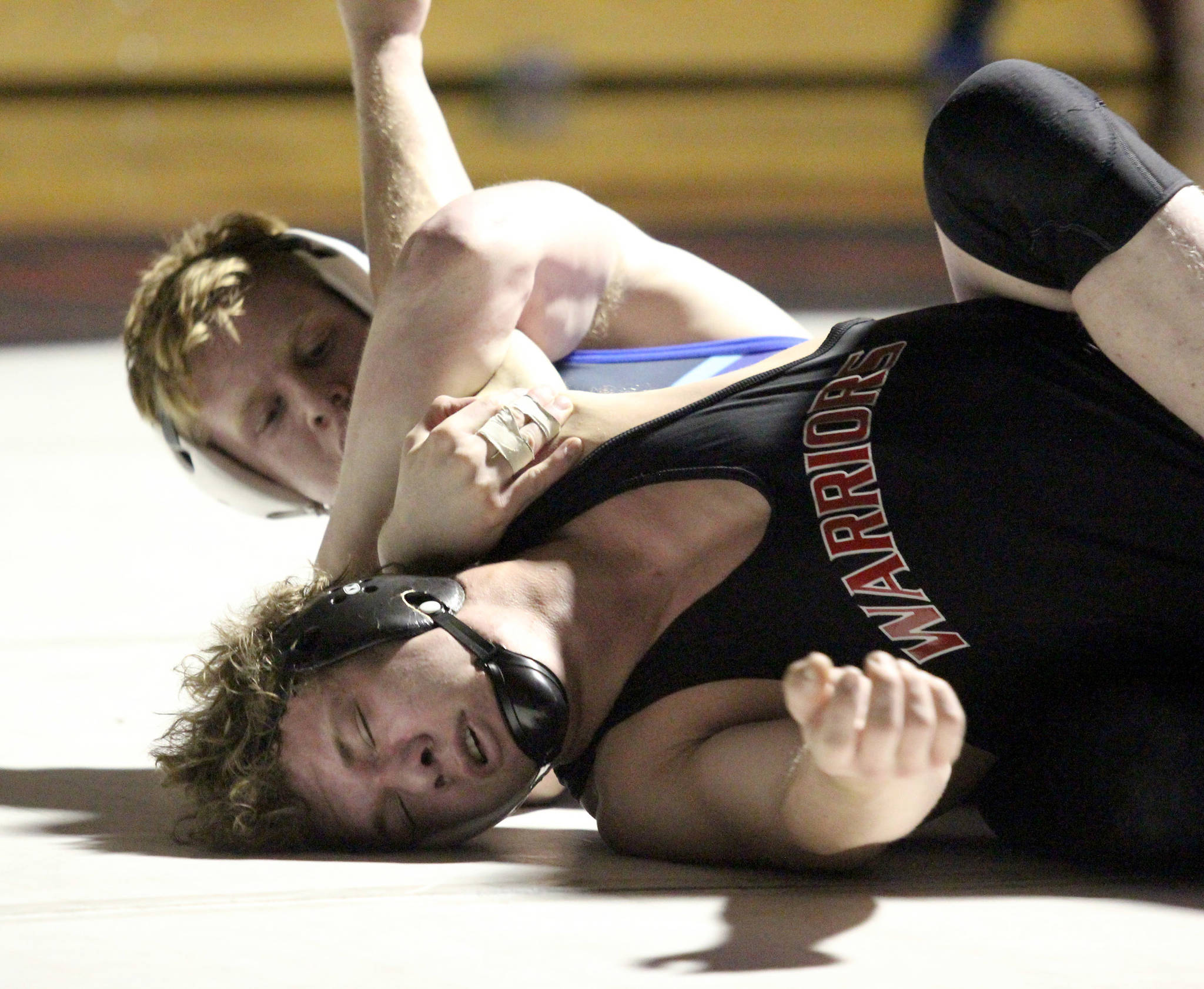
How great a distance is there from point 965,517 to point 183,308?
1.31 m

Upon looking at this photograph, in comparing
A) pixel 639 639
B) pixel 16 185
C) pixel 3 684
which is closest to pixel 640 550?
pixel 639 639

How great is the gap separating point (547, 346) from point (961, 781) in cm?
79

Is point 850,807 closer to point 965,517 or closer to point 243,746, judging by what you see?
point 965,517

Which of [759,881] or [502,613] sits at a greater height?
[502,613]

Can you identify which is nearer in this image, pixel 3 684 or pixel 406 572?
pixel 406 572

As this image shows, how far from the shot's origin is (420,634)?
1430 millimetres

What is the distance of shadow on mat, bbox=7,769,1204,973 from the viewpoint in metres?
1.15

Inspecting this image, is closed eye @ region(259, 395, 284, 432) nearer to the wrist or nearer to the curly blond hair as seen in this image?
the wrist

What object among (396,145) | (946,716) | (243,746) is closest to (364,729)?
(243,746)

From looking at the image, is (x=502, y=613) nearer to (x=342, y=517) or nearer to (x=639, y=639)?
(x=639, y=639)

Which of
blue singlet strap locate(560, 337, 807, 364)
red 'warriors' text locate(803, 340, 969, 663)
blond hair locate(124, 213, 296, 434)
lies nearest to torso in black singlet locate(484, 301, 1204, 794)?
red 'warriors' text locate(803, 340, 969, 663)

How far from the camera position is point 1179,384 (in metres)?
1.36

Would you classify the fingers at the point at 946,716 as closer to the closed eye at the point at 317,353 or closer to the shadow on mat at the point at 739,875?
the shadow on mat at the point at 739,875

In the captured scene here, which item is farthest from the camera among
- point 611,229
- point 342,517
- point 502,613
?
point 611,229
